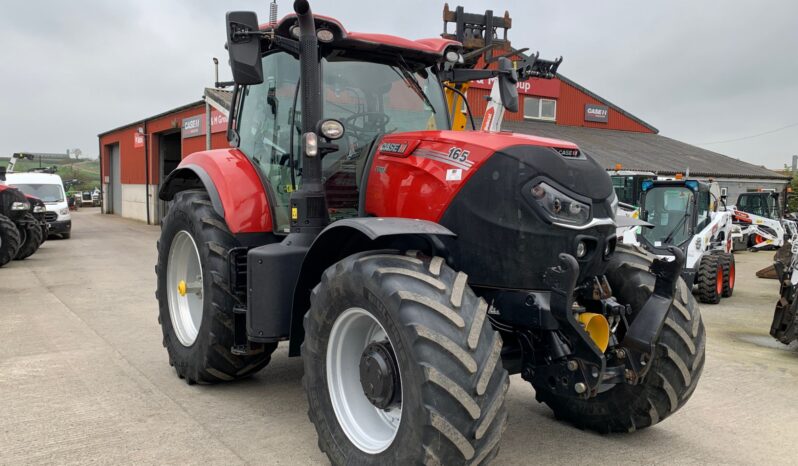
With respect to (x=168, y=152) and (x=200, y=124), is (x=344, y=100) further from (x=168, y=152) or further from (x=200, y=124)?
(x=168, y=152)

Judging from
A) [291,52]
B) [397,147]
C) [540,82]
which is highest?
[540,82]

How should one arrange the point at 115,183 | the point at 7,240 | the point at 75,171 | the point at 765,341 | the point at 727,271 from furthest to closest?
the point at 75,171 < the point at 115,183 < the point at 7,240 < the point at 727,271 < the point at 765,341

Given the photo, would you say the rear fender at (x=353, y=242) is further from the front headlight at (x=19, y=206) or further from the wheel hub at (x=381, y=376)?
the front headlight at (x=19, y=206)

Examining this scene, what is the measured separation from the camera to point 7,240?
12250 millimetres

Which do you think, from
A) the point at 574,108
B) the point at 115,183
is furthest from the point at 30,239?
the point at 115,183

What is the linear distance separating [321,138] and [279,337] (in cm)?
124

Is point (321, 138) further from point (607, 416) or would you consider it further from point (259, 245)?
point (607, 416)

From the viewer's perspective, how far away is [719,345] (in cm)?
722

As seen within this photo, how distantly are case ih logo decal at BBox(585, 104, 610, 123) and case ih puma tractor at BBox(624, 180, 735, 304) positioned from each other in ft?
60.9

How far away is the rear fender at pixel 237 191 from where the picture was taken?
4.42 m

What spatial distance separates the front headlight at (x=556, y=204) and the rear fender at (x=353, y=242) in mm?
474

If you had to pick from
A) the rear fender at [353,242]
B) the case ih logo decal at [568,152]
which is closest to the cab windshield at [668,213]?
the case ih logo decal at [568,152]

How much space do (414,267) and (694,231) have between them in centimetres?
953

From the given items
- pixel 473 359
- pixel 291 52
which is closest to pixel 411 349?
pixel 473 359
